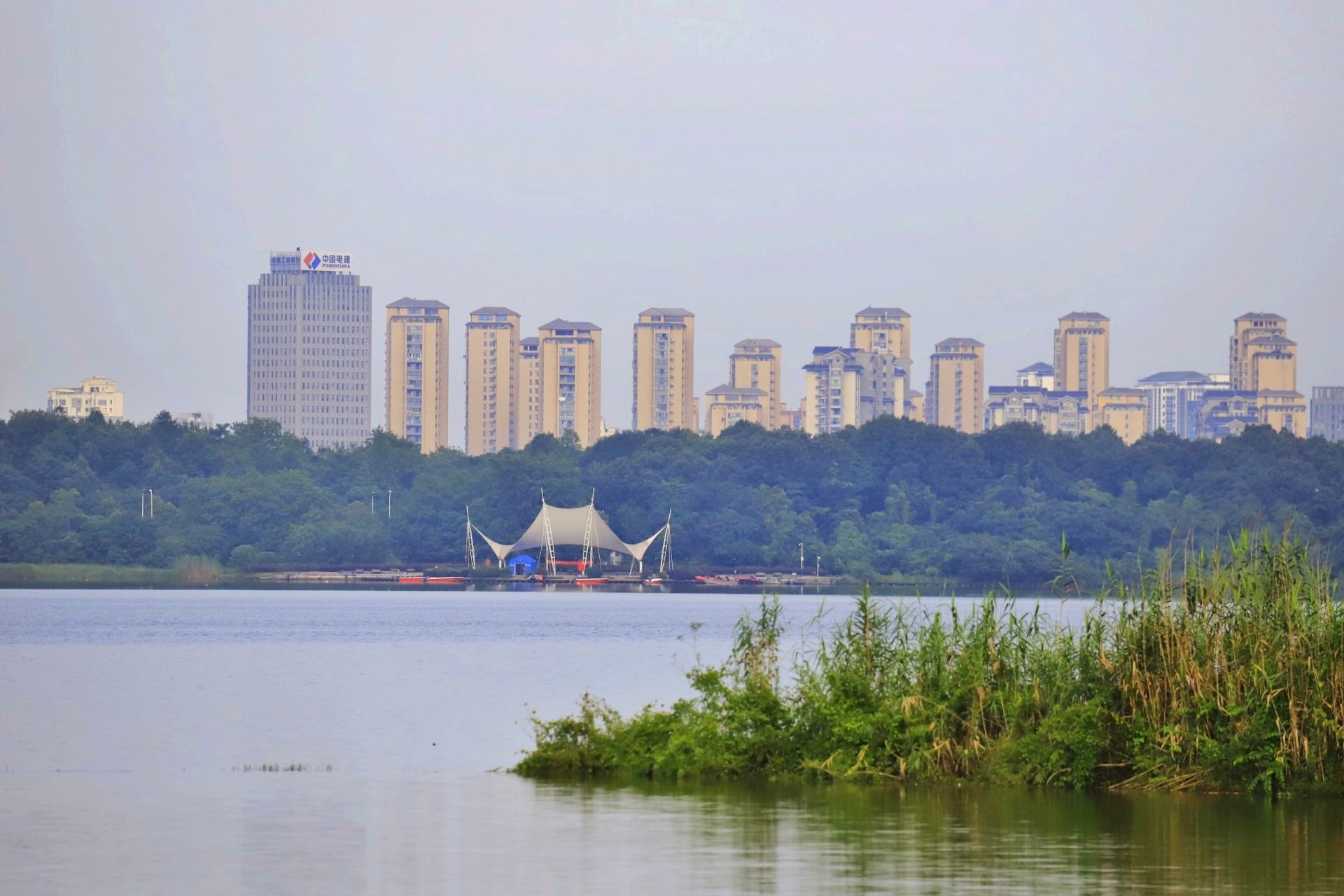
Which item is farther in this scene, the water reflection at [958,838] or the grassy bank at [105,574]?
the grassy bank at [105,574]

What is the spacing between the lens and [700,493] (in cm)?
13062

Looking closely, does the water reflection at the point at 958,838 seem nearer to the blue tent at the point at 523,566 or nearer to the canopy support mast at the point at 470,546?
the blue tent at the point at 523,566

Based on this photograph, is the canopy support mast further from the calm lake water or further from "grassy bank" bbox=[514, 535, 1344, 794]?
"grassy bank" bbox=[514, 535, 1344, 794]

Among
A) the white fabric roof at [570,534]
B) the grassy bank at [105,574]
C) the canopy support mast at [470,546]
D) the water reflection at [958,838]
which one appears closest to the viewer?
the water reflection at [958,838]

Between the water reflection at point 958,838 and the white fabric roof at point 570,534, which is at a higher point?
the white fabric roof at point 570,534

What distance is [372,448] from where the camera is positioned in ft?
469

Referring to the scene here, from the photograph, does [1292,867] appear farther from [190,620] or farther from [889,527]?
[889,527]

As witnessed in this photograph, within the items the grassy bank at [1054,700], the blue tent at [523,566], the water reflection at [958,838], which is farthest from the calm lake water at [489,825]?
the blue tent at [523,566]

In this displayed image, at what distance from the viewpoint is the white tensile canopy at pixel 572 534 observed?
123 meters

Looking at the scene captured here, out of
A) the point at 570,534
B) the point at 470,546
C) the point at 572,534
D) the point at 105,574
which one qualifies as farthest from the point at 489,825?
the point at 470,546

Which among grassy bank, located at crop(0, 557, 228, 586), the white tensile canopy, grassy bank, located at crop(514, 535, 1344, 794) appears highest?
the white tensile canopy

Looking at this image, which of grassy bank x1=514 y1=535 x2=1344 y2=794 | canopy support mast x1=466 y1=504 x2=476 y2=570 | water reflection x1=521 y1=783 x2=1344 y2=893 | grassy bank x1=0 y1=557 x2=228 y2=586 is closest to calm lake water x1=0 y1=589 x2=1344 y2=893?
water reflection x1=521 y1=783 x2=1344 y2=893

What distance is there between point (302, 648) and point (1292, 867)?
37.2m

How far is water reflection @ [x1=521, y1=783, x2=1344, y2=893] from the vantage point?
499 inches
